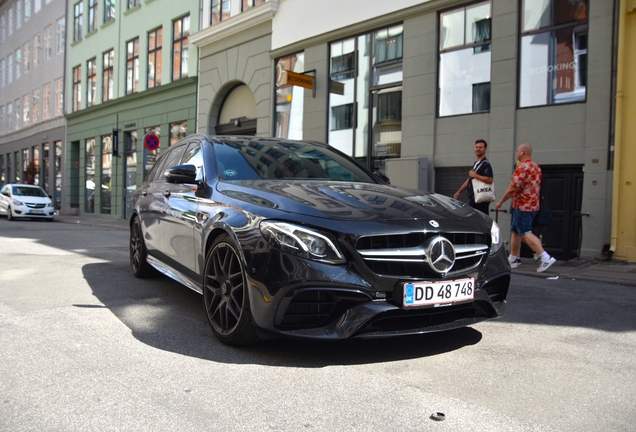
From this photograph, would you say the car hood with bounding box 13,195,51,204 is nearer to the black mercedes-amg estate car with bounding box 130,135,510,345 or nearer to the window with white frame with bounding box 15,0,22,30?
the black mercedes-amg estate car with bounding box 130,135,510,345

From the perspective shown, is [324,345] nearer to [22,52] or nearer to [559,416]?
[559,416]

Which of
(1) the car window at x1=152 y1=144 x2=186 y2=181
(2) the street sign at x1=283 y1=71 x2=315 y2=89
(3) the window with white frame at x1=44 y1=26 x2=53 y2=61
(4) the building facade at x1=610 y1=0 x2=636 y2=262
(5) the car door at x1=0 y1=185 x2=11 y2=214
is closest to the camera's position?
(1) the car window at x1=152 y1=144 x2=186 y2=181

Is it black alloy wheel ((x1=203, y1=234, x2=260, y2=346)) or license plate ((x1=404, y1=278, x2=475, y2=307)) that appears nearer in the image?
license plate ((x1=404, y1=278, x2=475, y2=307))

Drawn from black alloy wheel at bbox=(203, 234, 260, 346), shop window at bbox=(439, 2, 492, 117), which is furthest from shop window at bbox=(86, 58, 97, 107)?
black alloy wheel at bbox=(203, 234, 260, 346)

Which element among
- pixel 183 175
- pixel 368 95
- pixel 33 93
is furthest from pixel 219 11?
pixel 33 93

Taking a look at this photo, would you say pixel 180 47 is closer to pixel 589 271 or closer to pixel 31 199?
pixel 31 199

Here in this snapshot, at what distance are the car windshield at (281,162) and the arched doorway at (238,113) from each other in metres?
13.2

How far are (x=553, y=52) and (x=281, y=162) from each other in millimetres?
7356

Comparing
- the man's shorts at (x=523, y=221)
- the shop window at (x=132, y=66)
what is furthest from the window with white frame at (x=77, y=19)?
the man's shorts at (x=523, y=221)

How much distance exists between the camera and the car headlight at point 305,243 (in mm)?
3408

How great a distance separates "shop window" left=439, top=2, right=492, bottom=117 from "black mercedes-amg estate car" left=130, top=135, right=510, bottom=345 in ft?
25.3

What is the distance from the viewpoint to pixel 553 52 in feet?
34.0

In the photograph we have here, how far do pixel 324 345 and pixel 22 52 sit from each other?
42.5 metres

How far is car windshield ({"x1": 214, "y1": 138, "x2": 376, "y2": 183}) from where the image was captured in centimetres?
471
